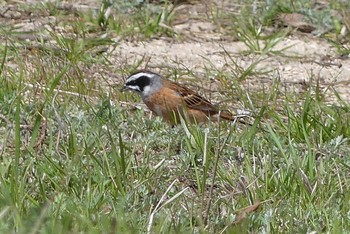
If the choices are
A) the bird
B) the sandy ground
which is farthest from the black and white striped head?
the sandy ground

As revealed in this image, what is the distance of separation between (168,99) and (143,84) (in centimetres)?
21

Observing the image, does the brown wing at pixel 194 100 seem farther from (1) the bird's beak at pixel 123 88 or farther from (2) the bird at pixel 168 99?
(1) the bird's beak at pixel 123 88

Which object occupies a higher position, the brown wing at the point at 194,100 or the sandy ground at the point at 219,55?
the brown wing at the point at 194,100

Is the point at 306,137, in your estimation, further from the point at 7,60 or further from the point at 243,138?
the point at 7,60

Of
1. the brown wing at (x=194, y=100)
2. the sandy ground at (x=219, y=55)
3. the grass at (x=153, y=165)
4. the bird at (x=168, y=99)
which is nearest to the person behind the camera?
the grass at (x=153, y=165)

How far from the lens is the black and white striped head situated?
7.73 m

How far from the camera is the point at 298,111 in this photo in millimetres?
7793

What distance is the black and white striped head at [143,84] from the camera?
25.4 feet

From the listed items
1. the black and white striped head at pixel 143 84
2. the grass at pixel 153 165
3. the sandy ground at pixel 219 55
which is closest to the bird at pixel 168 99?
the black and white striped head at pixel 143 84

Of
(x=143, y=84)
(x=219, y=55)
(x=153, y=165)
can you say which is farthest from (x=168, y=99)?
(x=219, y=55)

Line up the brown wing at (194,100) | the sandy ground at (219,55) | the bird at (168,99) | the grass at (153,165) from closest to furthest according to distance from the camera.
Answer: the grass at (153,165), the bird at (168,99), the brown wing at (194,100), the sandy ground at (219,55)

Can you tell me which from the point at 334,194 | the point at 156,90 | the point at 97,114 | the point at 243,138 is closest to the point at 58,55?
the point at 156,90

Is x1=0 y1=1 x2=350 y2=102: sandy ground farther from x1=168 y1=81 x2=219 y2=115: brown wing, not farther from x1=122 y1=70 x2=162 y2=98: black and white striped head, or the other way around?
x1=122 y1=70 x2=162 y2=98: black and white striped head

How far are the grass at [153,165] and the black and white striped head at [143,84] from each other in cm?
14
